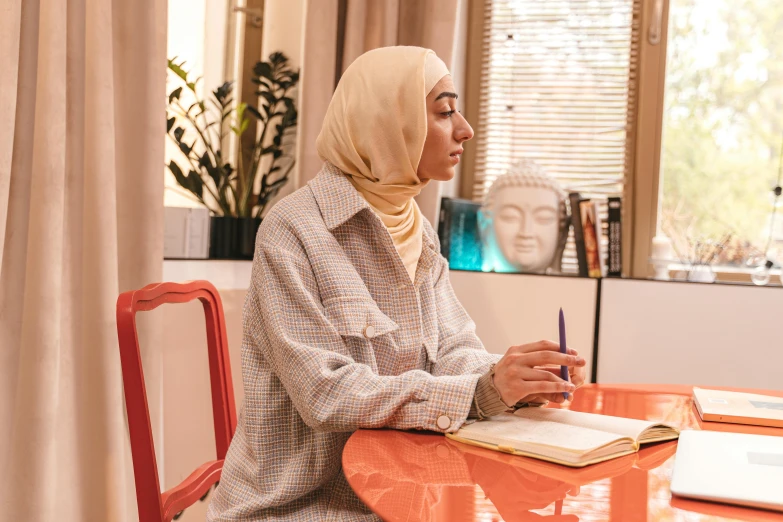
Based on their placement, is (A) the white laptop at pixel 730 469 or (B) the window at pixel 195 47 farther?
(B) the window at pixel 195 47

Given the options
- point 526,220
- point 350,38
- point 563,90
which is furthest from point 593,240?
point 350,38

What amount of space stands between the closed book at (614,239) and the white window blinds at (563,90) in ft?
0.57

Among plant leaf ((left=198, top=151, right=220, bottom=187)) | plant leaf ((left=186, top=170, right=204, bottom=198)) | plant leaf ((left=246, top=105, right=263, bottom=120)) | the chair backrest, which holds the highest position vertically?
plant leaf ((left=246, top=105, right=263, bottom=120))

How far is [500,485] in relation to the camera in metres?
0.81

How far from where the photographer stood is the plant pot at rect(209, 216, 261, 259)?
7.48ft

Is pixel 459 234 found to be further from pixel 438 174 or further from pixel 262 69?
pixel 438 174

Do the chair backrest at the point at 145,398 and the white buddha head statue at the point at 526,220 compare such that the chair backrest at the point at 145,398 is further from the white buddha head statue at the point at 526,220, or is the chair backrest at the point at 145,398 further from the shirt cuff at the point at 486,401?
the white buddha head statue at the point at 526,220

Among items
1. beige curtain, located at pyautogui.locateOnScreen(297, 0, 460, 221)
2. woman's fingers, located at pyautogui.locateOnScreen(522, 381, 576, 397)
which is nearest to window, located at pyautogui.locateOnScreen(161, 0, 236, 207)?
beige curtain, located at pyautogui.locateOnScreen(297, 0, 460, 221)

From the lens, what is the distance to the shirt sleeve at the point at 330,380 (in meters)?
1.01

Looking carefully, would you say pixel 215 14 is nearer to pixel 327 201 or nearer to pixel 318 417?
pixel 327 201

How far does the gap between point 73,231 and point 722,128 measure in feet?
6.76

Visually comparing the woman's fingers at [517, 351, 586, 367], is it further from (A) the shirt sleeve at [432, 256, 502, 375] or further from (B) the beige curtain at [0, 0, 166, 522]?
(B) the beige curtain at [0, 0, 166, 522]

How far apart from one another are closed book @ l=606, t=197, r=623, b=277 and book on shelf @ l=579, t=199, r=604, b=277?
0.08 m

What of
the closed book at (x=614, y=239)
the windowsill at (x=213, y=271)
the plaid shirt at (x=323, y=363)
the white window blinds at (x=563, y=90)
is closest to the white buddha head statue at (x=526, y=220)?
the closed book at (x=614, y=239)
